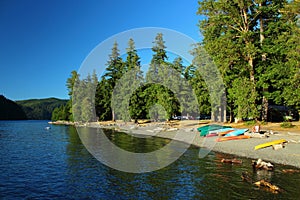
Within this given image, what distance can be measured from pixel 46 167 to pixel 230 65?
36.8m

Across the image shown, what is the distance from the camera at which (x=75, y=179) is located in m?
17.9

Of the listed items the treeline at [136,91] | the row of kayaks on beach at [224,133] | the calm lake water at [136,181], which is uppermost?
the treeline at [136,91]

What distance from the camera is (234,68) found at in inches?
1901

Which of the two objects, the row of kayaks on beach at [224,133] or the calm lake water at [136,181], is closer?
the calm lake water at [136,181]

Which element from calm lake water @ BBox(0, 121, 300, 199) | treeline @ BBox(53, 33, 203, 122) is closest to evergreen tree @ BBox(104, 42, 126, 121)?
treeline @ BBox(53, 33, 203, 122)

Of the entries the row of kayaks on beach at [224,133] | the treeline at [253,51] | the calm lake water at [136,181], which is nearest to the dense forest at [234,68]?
the treeline at [253,51]

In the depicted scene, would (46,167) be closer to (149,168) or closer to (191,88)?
(149,168)

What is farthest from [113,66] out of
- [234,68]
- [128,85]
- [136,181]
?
[136,181]

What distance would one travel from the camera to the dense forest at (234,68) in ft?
134

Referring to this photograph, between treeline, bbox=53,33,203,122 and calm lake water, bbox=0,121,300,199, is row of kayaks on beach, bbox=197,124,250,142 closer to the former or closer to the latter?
calm lake water, bbox=0,121,300,199

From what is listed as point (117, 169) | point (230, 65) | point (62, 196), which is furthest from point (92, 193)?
point (230, 65)

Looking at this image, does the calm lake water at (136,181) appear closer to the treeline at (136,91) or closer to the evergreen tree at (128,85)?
the treeline at (136,91)

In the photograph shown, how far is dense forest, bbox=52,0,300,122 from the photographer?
134ft

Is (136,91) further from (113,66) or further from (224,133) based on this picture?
(224,133)
